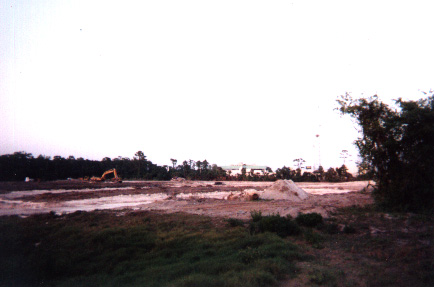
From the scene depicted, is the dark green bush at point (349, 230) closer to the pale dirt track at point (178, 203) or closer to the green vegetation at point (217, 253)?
the green vegetation at point (217, 253)

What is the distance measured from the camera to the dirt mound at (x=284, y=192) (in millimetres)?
19609

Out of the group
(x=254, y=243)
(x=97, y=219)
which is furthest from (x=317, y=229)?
(x=97, y=219)

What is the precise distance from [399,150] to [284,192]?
9.93 m

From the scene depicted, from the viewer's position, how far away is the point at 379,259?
6.18 meters

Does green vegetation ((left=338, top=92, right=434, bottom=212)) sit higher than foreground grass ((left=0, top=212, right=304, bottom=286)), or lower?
higher

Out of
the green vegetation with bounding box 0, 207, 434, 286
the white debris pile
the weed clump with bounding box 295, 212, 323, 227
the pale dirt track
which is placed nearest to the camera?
the green vegetation with bounding box 0, 207, 434, 286

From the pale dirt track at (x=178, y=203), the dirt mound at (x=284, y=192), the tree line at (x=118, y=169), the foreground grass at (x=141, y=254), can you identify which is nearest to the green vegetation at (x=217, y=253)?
the foreground grass at (x=141, y=254)

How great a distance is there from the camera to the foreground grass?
18.7 feet

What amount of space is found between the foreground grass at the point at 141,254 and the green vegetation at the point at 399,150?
6.13 metres

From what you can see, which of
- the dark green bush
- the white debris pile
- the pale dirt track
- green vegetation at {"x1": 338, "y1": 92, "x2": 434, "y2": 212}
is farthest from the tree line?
the dark green bush

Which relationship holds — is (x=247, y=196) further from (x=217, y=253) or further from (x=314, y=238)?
(x=217, y=253)

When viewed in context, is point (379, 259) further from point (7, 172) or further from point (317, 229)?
point (7, 172)

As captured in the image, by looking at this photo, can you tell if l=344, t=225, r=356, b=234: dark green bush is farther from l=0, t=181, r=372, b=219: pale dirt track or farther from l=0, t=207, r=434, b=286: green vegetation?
l=0, t=181, r=372, b=219: pale dirt track

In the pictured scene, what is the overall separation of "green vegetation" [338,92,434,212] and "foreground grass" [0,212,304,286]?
6132mm
